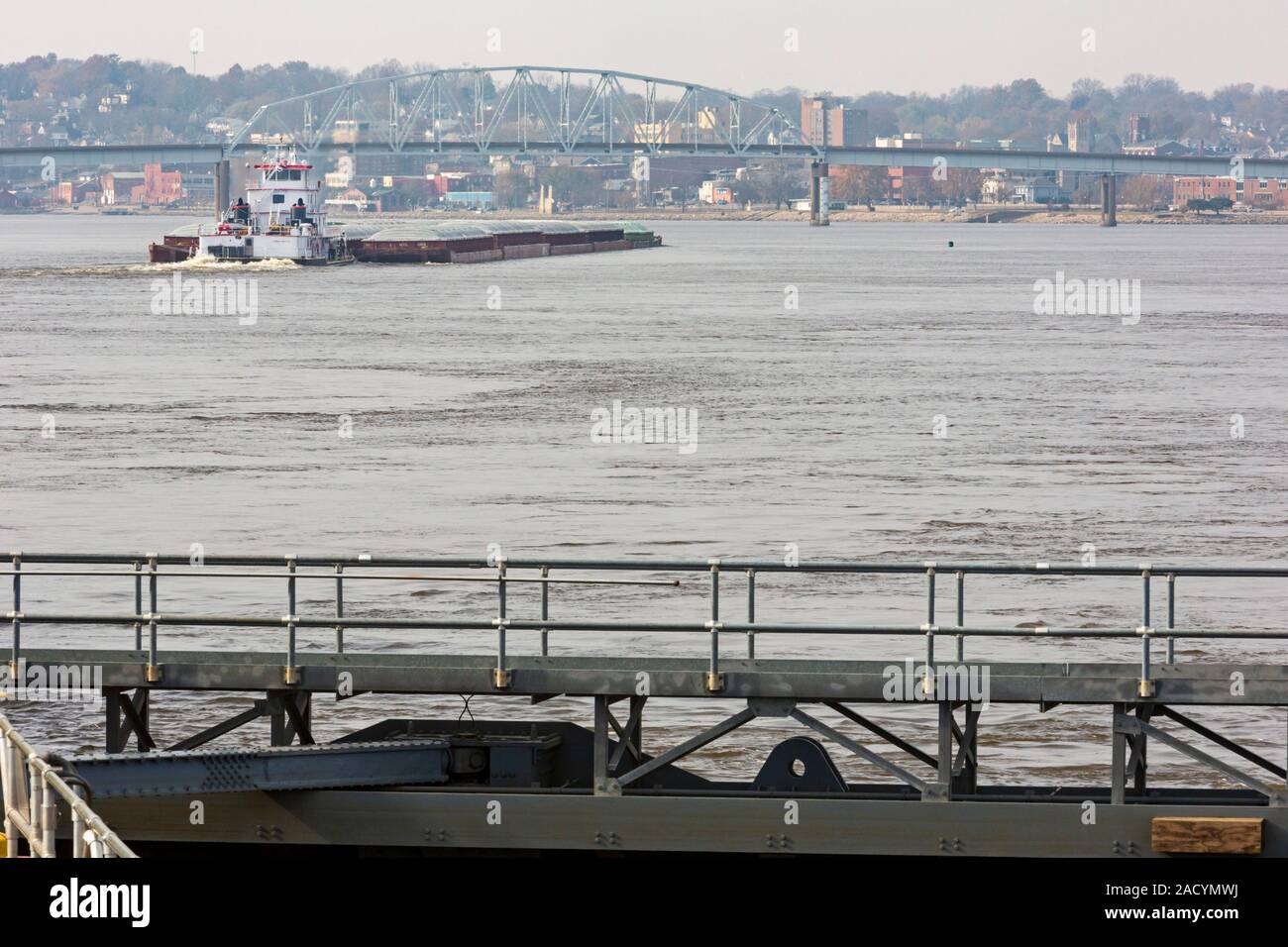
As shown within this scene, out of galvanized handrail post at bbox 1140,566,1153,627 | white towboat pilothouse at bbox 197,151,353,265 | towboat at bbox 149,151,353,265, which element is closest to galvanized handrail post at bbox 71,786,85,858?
galvanized handrail post at bbox 1140,566,1153,627

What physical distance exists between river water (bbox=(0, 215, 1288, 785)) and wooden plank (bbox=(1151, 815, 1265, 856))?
6.13m

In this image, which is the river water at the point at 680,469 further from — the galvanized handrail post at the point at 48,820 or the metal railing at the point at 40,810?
the galvanized handrail post at the point at 48,820

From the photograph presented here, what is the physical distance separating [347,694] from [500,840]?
2.07 metres

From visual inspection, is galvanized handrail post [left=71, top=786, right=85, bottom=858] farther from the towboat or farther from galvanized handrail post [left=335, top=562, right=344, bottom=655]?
the towboat

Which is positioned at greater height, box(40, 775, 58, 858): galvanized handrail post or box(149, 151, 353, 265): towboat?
box(149, 151, 353, 265): towboat

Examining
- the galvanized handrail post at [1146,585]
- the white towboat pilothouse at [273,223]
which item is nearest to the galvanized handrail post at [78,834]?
the galvanized handrail post at [1146,585]

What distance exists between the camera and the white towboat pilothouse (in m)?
168

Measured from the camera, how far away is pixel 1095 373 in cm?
9231

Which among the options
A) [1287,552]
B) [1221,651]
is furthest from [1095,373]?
[1221,651]

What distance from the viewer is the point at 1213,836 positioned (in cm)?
1948

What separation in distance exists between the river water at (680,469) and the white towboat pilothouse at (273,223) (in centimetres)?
4229

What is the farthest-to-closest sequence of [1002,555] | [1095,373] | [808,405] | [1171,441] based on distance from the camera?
[1095,373] → [808,405] → [1171,441] → [1002,555]
